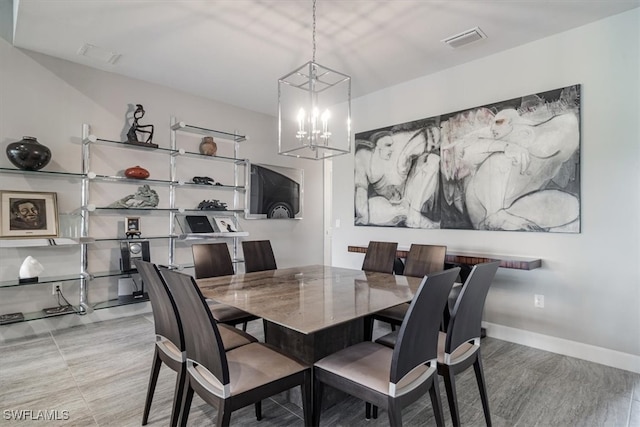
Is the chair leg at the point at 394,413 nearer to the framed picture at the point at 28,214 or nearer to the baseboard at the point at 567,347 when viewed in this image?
the baseboard at the point at 567,347

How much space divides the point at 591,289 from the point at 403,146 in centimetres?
239

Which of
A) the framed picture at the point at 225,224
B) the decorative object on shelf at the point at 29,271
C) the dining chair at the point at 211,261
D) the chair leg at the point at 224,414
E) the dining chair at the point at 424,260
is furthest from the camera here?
the framed picture at the point at 225,224

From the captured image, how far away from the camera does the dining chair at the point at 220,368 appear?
145cm

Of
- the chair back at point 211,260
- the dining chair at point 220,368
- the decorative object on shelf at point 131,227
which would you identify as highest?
the decorative object on shelf at point 131,227

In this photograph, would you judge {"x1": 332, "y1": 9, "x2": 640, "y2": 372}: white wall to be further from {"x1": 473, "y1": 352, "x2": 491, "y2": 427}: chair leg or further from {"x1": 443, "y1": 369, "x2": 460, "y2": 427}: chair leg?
{"x1": 443, "y1": 369, "x2": 460, "y2": 427}: chair leg

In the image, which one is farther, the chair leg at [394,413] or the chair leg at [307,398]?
the chair leg at [307,398]

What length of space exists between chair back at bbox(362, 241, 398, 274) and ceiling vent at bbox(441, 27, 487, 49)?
1991 millimetres

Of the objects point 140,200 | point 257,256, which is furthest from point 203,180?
point 257,256

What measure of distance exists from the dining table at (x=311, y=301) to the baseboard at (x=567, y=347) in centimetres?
152

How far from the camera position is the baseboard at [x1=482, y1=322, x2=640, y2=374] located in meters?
2.76

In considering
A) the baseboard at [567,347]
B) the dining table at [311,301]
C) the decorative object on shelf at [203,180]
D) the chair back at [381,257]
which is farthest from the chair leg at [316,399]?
the decorative object on shelf at [203,180]

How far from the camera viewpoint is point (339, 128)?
516 cm

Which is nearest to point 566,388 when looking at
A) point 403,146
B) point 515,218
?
point 515,218

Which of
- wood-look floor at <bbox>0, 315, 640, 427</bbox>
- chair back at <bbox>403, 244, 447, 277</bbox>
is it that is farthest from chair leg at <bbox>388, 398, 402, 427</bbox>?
chair back at <bbox>403, 244, 447, 277</bbox>
